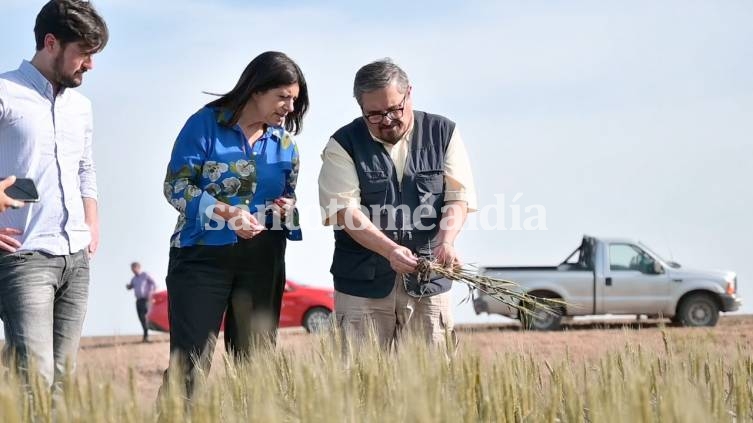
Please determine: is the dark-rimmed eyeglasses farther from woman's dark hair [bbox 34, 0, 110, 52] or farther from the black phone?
the black phone

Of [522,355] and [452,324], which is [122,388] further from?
[452,324]

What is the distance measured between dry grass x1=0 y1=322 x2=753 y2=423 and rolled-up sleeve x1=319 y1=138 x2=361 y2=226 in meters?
0.65

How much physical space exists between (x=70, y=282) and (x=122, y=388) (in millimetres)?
1374

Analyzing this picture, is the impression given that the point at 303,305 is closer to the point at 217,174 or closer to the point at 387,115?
the point at 217,174

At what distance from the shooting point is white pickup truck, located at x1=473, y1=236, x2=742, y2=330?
57.7 ft

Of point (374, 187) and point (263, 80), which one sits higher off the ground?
point (263, 80)

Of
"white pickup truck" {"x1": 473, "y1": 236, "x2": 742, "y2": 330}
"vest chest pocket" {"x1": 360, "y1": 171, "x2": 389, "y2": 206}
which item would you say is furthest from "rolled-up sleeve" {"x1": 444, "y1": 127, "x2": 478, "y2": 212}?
"white pickup truck" {"x1": 473, "y1": 236, "x2": 742, "y2": 330}

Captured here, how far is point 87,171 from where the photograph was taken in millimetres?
4730

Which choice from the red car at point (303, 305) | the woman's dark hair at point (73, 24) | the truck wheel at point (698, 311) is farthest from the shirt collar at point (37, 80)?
the truck wheel at point (698, 311)

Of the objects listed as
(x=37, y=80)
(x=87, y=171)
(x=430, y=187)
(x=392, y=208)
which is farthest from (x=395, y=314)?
(x=37, y=80)

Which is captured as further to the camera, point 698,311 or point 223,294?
point 698,311

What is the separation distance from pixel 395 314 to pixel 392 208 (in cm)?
46

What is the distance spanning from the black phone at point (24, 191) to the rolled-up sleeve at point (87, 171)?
44cm

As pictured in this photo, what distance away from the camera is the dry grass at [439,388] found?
115 inches
